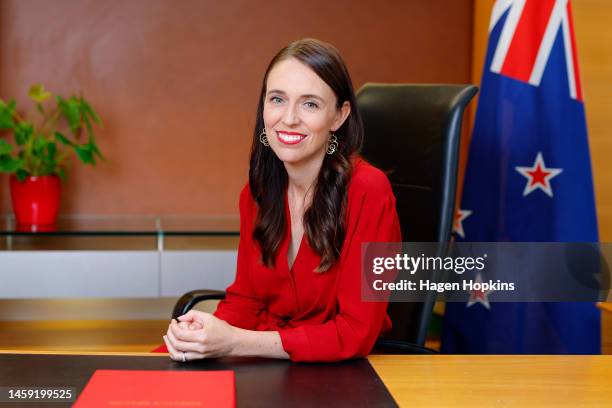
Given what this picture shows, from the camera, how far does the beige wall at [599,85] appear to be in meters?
2.76

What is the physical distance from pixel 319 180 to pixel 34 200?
214 cm

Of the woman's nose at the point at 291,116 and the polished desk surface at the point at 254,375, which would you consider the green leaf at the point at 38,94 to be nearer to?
the woman's nose at the point at 291,116

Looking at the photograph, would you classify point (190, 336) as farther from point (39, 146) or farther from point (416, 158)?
point (39, 146)

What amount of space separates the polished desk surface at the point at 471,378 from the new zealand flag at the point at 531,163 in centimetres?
140

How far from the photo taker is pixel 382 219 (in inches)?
62.3

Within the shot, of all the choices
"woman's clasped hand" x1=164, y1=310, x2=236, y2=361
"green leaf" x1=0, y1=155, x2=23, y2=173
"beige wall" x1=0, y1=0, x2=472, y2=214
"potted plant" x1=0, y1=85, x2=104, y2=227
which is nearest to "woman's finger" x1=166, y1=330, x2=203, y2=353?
"woman's clasped hand" x1=164, y1=310, x2=236, y2=361

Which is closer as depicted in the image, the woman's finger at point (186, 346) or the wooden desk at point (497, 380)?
the wooden desk at point (497, 380)

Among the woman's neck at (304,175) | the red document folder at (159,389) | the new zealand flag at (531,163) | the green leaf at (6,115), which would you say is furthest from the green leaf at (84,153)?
the red document folder at (159,389)

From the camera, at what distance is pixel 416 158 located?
6.49ft

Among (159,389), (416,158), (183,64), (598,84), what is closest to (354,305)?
(159,389)

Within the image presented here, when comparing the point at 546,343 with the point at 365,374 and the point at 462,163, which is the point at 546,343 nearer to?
the point at 462,163

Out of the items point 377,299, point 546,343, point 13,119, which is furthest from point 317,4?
point 377,299

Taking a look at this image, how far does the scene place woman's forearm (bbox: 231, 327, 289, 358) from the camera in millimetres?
1380
